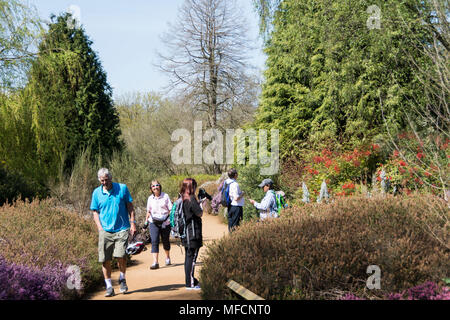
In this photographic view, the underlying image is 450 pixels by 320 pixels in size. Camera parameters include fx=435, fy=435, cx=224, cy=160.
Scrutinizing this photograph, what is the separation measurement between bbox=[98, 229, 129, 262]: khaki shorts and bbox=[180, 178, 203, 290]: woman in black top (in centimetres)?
94

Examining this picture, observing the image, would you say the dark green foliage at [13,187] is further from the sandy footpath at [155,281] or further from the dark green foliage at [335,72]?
the dark green foliage at [335,72]

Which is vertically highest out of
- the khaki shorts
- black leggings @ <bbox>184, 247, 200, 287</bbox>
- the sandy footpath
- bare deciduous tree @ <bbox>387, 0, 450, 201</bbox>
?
bare deciduous tree @ <bbox>387, 0, 450, 201</bbox>

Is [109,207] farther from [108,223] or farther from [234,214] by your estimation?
[234,214]

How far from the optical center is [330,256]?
5.46 m

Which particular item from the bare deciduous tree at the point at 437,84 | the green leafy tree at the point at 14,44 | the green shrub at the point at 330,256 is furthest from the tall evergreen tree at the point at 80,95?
the bare deciduous tree at the point at 437,84

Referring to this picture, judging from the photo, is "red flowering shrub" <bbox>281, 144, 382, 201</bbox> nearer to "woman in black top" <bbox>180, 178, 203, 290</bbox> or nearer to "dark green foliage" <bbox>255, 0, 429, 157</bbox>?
"dark green foliage" <bbox>255, 0, 429, 157</bbox>

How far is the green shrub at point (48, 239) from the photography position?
22.8 feet

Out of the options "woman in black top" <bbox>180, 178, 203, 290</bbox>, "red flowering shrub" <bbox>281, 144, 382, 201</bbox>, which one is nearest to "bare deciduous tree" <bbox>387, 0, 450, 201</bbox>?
"red flowering shrub" <bbox>281, 144, 382, 201</bbox>

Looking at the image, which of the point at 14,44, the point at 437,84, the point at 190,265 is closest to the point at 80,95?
the point at 14,44

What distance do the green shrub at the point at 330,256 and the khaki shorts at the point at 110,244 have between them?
1.29 metres

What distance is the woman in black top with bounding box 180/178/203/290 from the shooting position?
6656 millimetres

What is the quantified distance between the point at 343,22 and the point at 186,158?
20350 mm
